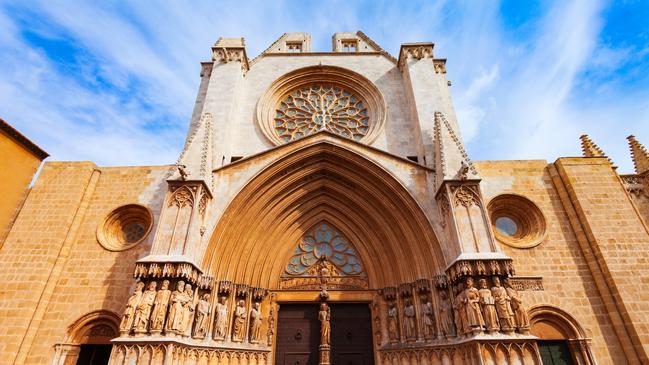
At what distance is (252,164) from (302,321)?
4421mm

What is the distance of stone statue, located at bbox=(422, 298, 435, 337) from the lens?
25.2 feet

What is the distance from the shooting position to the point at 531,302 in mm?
8156

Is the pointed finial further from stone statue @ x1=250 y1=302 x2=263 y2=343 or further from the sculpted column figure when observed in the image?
stone statue @ x1=250 y1=302 x2=263 y2=343

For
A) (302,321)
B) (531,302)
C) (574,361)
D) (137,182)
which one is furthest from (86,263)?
(574,361)

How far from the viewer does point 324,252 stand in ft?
32.0

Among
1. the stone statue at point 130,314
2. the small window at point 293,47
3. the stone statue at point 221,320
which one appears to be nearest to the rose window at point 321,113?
the small window at point 293,47

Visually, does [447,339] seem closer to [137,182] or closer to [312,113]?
[312,113]

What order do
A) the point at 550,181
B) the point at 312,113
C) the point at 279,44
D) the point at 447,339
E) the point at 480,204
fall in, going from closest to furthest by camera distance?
the point at 447,339 < the point at 480,204 < the point at 550,181 < the point at 312,113 < the point at 279,44

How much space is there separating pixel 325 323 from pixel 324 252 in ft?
6.50

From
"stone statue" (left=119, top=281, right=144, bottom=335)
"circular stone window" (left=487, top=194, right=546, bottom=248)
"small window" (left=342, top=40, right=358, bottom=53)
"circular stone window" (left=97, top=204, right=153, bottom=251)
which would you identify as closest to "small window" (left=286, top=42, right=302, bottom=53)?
"small window" (left=342, top=40, right=358, bottom=53)

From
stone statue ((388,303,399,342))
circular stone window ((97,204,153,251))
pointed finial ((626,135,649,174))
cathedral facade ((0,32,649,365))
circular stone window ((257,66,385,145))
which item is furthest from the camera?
circular stone window ((257,66,385,145))

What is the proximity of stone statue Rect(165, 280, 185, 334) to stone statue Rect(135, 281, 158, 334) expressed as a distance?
1.27ft

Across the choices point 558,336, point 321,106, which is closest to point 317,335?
point 558,336

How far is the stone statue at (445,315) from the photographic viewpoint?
734 cm
